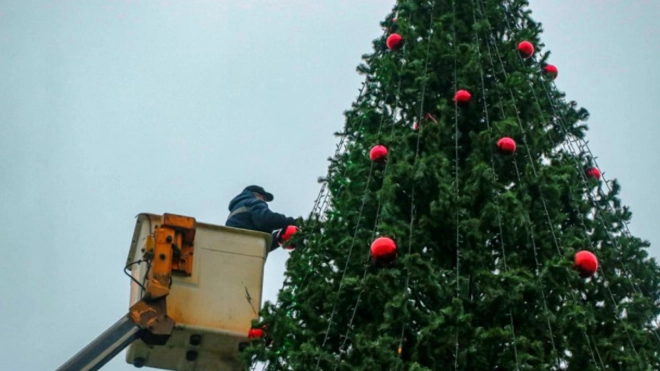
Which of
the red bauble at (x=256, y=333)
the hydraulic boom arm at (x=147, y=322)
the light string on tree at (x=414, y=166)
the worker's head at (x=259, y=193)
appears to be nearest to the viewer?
the light string on tree at (x=414, y=166)

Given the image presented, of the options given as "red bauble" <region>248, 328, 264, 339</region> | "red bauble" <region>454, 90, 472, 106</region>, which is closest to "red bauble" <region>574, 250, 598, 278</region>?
"red bauble" <region>454, 90, 472, 106</region>

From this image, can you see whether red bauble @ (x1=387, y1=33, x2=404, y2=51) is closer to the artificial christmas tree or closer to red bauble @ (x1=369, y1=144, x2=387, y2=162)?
the artificial christmas tree

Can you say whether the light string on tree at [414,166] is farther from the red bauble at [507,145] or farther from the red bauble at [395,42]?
the red bauble at [507,145]

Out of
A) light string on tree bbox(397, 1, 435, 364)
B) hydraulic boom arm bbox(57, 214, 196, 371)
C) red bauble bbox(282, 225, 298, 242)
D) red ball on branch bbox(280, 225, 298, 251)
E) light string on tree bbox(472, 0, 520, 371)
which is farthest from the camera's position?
red bauble bbox(282, 225, 298, 242)

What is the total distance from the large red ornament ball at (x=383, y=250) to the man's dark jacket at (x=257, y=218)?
2542 mm

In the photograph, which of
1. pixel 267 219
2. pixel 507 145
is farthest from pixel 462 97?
pixel 267 219

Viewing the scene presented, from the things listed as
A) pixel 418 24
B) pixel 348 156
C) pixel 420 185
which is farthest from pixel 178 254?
pixel 418 24

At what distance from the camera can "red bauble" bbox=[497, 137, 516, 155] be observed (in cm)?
886

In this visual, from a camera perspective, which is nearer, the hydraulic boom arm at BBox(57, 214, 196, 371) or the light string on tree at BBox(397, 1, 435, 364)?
the light string on tree at BBox(397, 1, 435, 364)

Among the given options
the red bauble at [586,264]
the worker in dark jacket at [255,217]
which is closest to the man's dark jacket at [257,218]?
the worker in dark jacket at [255,217]

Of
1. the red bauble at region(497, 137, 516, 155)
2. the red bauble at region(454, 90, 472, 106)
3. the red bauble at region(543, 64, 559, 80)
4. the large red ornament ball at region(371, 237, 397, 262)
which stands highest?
the red bauble at region(543, 64, 559, 80)

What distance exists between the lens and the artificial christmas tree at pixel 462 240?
789cm

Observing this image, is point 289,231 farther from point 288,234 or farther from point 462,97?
point 462,97

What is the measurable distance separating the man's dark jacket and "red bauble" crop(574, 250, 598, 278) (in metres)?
3.13
